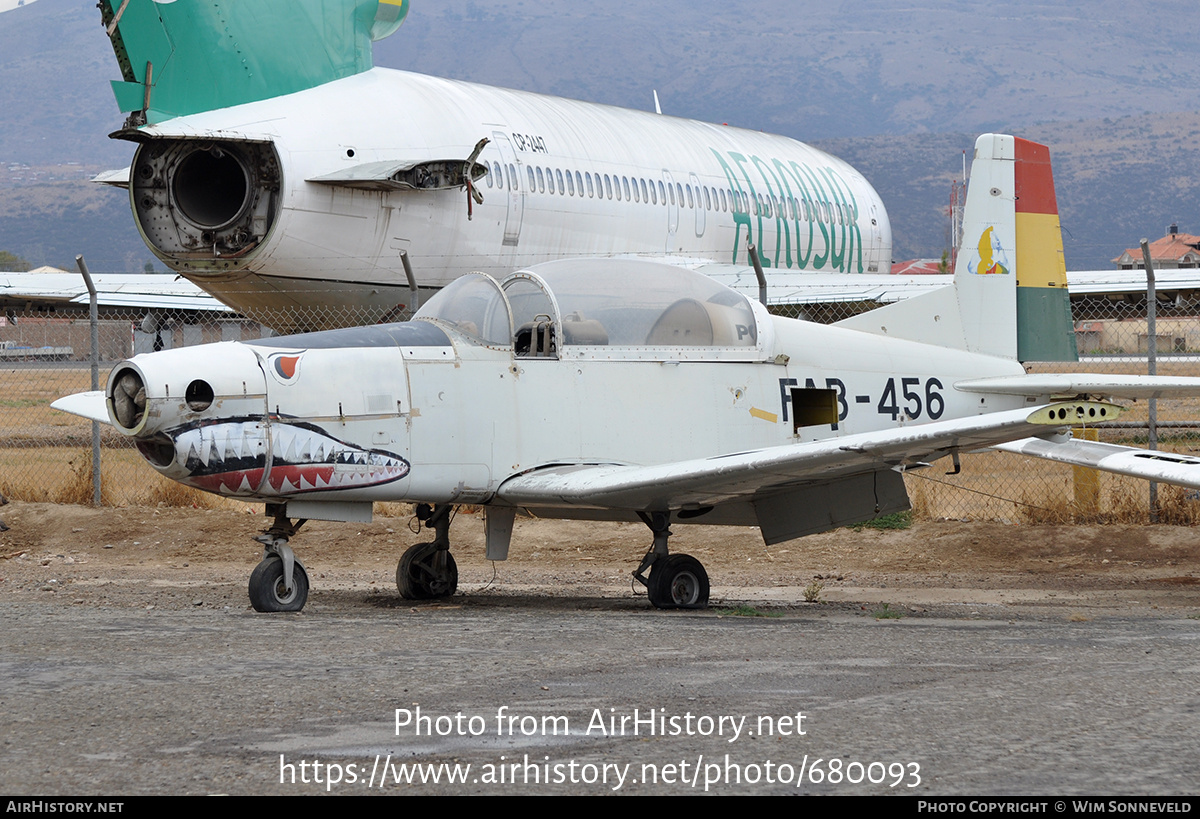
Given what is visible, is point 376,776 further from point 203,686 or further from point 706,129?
point 706,129

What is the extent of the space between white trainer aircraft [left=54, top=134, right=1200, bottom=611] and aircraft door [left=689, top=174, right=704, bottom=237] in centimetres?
1164

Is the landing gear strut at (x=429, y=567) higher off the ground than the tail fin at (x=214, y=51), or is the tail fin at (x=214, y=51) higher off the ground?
the tail fin at (x=214, y=51)

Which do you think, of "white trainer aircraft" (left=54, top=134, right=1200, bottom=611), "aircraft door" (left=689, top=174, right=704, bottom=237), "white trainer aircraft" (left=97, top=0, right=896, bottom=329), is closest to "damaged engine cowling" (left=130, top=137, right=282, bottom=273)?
"white trainer aircraft" (left=97, top=0, right=896, bottom=329)

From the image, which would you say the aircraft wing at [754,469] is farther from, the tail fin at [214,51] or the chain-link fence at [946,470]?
the tail fin at [214,51]

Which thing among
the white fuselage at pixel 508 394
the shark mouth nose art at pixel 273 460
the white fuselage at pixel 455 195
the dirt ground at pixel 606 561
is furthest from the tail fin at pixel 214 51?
the shark mouth nose art at pixel 273 460

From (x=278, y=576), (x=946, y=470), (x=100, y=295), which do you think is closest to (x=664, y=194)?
(x=946, y=470)

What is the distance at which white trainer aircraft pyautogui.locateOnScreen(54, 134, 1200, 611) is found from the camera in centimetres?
716

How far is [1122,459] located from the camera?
29.7ft

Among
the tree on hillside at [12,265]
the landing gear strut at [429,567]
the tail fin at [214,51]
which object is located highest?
the tree on hillside at [12,265]

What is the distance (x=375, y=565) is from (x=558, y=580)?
178 centimetres

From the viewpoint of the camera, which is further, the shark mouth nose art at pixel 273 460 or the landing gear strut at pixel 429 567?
the landing gear strut at pixel 429 567

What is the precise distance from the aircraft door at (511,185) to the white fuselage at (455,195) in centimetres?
2

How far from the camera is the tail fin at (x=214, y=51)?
15422mm

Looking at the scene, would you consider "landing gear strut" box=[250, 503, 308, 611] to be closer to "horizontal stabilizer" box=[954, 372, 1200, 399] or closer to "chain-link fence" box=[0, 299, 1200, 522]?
"horizontal stabilizer" box=[954, 372, 1200, 399]
